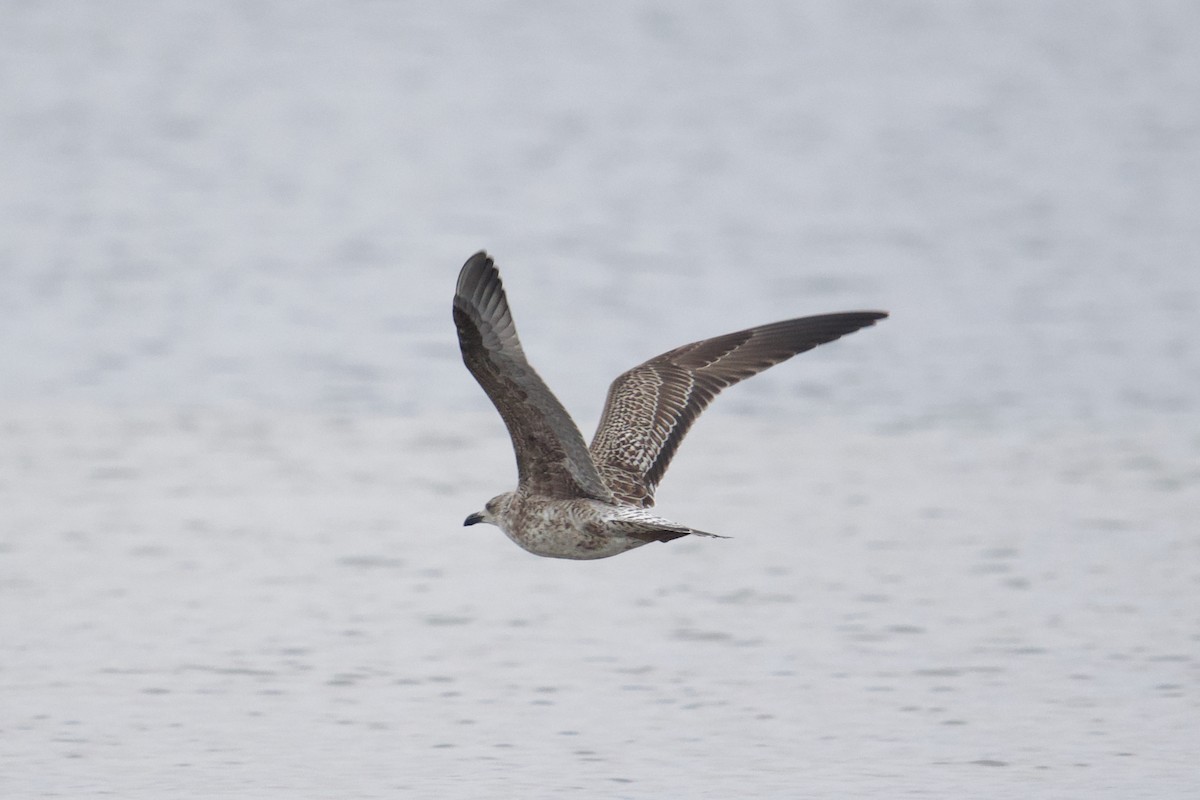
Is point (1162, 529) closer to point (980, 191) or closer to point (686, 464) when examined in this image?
point (686, 464)

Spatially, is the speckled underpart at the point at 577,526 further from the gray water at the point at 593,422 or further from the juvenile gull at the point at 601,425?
the gray water at the point at 593,422

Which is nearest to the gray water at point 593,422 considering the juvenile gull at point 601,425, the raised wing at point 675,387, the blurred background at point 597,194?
the blurred background at point 597,194

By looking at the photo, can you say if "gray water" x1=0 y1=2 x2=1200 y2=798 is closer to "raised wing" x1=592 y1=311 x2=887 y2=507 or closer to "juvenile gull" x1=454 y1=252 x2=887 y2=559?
"juvenile gull" x1=454 y1=252 x2=887 y2=559

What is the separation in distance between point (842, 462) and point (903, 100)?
744 inches

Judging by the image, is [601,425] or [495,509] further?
[601,425]

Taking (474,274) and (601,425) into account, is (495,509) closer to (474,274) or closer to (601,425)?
(601,425)

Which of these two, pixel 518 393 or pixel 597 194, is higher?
pixel 597 194

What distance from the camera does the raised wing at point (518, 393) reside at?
805 centimetres

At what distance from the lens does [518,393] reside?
838 cm

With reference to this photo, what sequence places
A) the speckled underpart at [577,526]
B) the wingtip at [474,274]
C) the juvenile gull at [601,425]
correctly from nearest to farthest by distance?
the wingtip at [474,274] < the juvenile gull at [601,425] < the speckled underpart at [577,526]

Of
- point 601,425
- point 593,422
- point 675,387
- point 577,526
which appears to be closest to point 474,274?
point 577,526

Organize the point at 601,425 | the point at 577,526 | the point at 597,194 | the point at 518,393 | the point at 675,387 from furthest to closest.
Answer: the point at 597,194 → the point at 675,387 → the point at 601,425 → the point at 577,526 → the point at 518,393

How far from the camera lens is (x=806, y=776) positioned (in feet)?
32.5

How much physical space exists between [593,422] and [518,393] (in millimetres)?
7836
